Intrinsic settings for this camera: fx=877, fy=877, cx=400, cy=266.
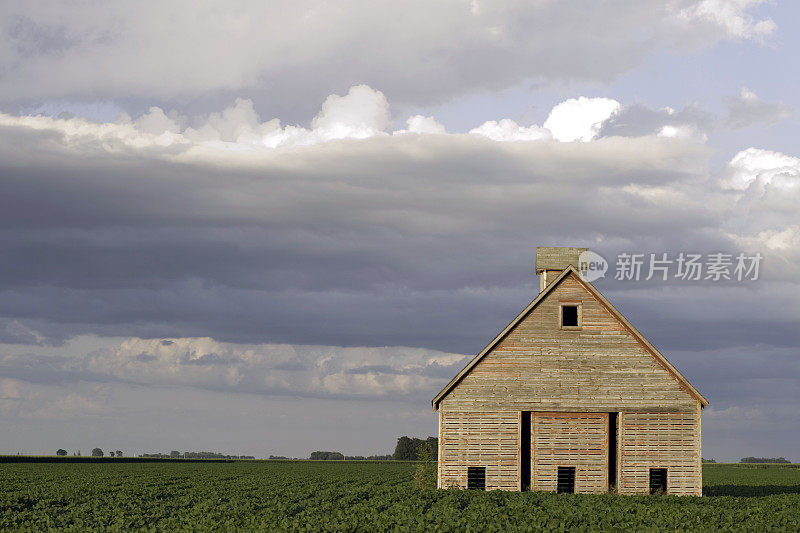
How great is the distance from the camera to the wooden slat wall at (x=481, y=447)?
120 feet

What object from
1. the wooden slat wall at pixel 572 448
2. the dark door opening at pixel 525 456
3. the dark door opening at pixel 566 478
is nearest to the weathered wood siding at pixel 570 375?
the wooden slat wall at pixel 572 448

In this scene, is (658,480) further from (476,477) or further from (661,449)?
(476,477)

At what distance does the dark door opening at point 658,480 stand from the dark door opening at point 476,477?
7.08m

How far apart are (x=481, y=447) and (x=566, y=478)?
155 inches

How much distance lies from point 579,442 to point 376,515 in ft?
45.2

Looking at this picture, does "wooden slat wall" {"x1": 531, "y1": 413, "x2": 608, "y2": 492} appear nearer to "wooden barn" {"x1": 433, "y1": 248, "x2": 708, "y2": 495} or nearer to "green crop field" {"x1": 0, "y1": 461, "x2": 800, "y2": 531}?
"wooden barn" {"x1": 433, "y1": 248, "x2": 708, "y2": 495}

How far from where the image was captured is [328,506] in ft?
102

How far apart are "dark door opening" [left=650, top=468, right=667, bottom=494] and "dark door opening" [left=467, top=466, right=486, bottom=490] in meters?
7.08

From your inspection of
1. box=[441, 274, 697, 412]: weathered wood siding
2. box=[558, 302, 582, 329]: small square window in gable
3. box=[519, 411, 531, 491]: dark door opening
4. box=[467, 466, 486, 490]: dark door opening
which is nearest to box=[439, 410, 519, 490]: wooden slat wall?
box=[467, 466, 486, 490]: dark door opening

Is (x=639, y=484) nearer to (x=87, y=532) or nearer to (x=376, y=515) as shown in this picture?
(x=376, y=515)

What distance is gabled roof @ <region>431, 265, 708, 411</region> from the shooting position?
36844mm

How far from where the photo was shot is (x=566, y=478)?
37219 millimetres

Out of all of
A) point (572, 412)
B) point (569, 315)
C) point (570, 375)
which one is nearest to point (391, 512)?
point (572, 412)

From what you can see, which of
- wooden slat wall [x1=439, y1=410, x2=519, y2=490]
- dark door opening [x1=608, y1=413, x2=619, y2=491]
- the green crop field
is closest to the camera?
the green crop field
